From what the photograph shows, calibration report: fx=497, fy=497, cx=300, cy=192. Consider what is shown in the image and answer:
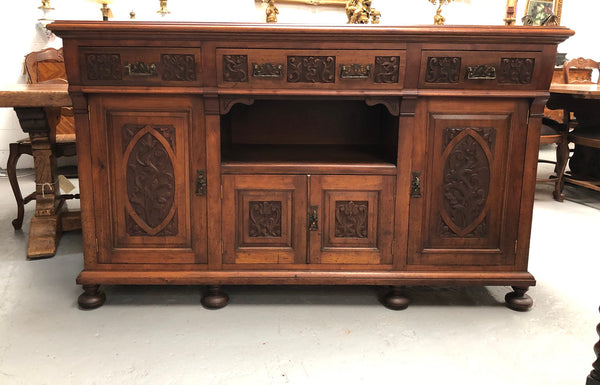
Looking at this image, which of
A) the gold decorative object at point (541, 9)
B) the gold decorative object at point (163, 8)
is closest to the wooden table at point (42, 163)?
the gold decorative object at point (163, 8)

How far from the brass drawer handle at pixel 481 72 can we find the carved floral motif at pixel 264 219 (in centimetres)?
92

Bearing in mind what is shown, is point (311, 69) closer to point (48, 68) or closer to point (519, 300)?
point (519, 300)

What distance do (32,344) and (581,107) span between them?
14.5ft

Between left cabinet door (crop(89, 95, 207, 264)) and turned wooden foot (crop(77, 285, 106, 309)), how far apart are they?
134 millimetres

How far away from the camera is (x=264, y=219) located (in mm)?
2096

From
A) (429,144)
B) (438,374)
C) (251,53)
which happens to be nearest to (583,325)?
(438,374)

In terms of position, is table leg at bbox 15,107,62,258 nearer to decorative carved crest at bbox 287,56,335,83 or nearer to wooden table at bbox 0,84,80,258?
wooden table at bbox 0,84,80,258

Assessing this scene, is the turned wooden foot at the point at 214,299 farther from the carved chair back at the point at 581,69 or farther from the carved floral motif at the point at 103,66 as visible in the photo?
the carved chair back at the point at 581,69

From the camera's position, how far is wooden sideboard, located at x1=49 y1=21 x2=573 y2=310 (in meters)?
1.92

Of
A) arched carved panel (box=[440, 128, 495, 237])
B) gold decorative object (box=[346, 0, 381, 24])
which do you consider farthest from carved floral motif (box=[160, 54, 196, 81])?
arched carved panel (box=[440, 128, 495, 237])

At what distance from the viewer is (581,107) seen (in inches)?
169

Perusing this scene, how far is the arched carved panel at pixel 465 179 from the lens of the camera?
6.68 ft

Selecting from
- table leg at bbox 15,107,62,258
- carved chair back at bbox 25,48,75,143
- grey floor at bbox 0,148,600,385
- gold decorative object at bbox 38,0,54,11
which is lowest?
grey floor at bbox 0,148,600,385

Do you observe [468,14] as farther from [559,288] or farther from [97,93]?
[97,93]
